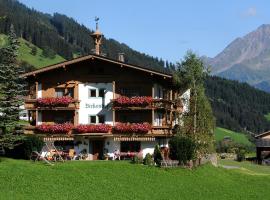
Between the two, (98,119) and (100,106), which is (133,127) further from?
(100,106)

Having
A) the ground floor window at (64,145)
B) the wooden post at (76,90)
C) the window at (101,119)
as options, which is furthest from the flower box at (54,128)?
the wooden post at (76,90)

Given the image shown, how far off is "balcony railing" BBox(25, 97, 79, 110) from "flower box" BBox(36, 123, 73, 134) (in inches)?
72.3

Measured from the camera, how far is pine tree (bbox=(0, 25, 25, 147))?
44000 millimetres

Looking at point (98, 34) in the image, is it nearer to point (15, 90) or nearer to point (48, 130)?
point (48, 130)

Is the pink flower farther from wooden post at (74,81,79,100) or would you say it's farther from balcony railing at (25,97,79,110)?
wooden post at (74,81,79,100)

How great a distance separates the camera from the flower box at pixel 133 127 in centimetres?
5353

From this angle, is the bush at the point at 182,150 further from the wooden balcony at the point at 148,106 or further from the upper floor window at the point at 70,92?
the upper floor window at the point at 70,92

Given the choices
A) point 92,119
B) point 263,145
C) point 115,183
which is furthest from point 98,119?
point 263,145

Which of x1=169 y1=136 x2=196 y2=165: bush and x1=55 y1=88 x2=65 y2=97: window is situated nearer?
x1=169 y1=136 x2=196 y2=165: bush

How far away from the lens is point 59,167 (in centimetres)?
4122

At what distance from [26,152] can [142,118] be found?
12673 mm

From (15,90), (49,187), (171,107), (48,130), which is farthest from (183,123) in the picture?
(49,187)

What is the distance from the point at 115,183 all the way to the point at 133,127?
49.4 ft

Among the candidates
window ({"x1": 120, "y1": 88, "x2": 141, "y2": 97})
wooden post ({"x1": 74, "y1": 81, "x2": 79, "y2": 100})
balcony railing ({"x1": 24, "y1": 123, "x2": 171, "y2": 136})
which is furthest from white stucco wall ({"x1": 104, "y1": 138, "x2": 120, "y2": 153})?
wooden post ({"x1": 74, "y1": 81, "x2": 79, "y2": 100})
